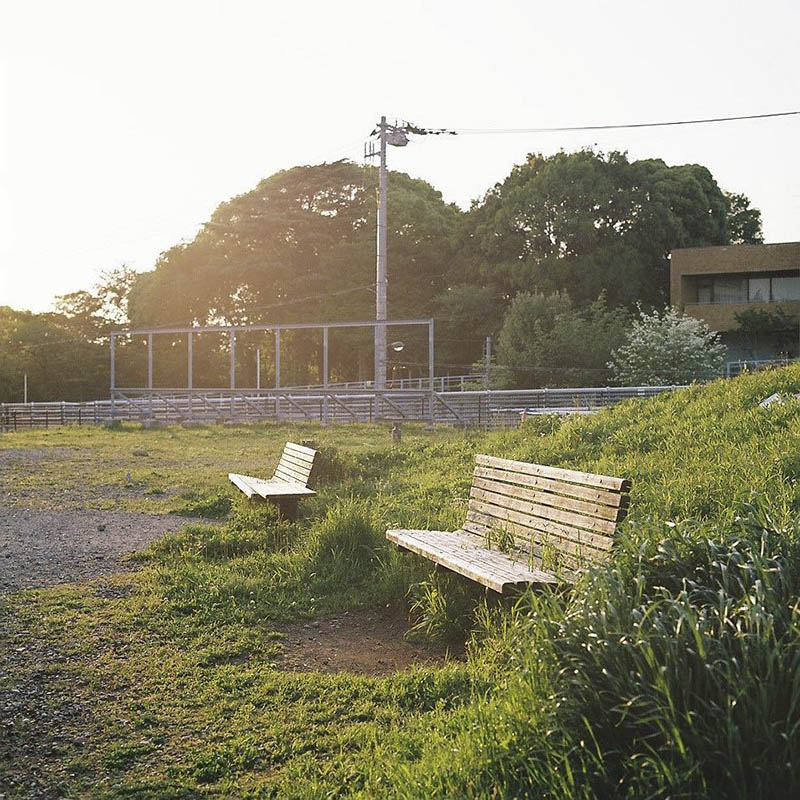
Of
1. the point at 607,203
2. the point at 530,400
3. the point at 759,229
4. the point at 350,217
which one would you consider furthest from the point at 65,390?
the point at 759,229

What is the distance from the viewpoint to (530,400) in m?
27.5

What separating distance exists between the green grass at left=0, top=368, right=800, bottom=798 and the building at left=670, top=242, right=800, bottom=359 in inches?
1355

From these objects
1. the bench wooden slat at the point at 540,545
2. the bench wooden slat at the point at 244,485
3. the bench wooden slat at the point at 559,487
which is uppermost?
the bench wooden slat at the point at 559,487

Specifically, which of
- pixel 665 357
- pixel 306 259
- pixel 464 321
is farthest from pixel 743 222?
pixel 665 357

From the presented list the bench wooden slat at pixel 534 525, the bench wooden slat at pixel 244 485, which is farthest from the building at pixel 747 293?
the bench wooden slat at pixel 534 525

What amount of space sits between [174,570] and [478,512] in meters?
2.10

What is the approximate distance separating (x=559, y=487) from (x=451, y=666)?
48.8 inches

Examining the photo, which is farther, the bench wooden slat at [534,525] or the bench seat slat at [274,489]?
the bench seat slat at [274,489]

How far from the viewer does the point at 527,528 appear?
18.3ft

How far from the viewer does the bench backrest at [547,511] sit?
4.76 m

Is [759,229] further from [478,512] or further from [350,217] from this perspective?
[478,512]

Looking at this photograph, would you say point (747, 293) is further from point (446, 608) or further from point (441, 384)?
point (446, 608)

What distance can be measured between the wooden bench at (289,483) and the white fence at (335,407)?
14.0 metres

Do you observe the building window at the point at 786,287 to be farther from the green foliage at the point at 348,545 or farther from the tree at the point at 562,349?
the green foliage at the point at 348,545
